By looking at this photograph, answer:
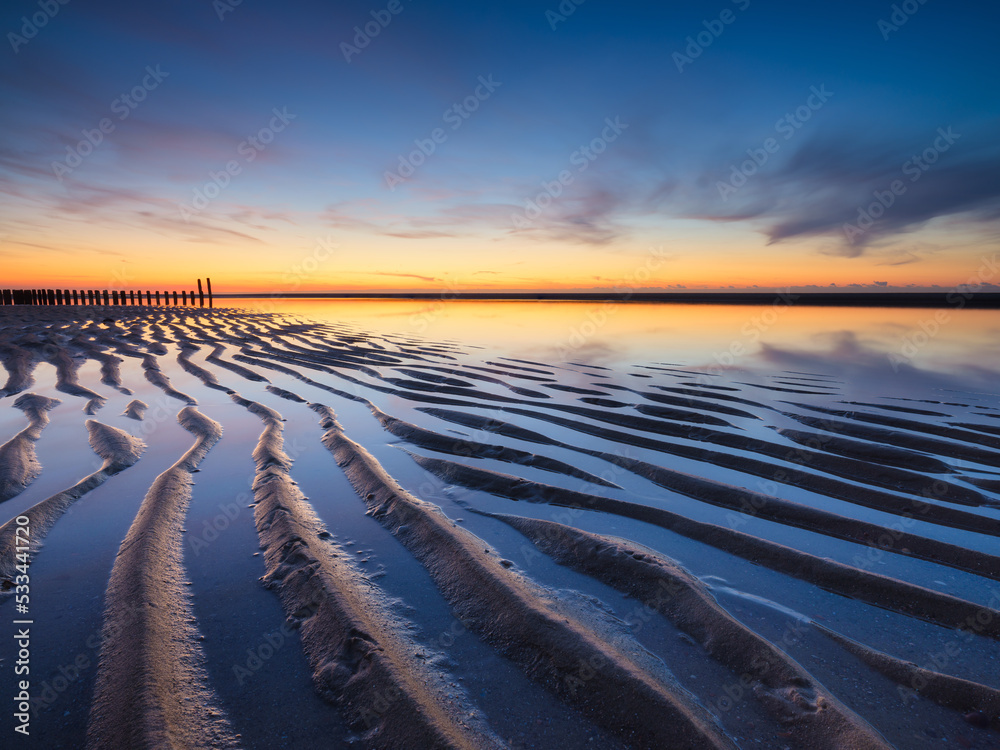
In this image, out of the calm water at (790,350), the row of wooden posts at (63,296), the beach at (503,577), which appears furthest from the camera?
the row of wooden posts at (63,296)

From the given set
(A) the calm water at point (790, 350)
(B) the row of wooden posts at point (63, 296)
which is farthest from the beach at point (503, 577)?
(B) the row of wooden posts at point (63, 296)

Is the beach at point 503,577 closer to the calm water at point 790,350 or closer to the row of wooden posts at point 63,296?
the calm water at point 790,350

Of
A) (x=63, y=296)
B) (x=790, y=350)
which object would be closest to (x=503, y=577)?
(x=790, y=350)

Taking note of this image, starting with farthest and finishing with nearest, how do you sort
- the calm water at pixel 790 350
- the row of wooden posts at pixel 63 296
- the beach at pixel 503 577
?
1. the row of wooden posts at pixel 63 296
2. the calm water at pixel 790 350
3. the beach at pixel 503 577

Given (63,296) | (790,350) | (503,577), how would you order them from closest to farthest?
(503,577), (790,350), (63,296)

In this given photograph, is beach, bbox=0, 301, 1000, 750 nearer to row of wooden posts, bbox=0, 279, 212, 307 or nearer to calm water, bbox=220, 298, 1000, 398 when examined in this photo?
calm water, bbox=220, 298, 1000, 398

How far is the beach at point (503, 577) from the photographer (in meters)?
1.80

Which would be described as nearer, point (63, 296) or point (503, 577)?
point (503, 577)

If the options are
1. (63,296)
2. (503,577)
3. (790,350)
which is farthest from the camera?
(63,296)

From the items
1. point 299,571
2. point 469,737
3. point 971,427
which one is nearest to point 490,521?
point 299,571

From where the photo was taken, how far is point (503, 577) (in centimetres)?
261

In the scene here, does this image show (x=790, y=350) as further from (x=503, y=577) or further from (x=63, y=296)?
(x=63, y=296)

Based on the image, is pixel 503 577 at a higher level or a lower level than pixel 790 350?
lower

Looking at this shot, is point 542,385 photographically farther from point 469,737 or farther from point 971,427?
point 469,737
